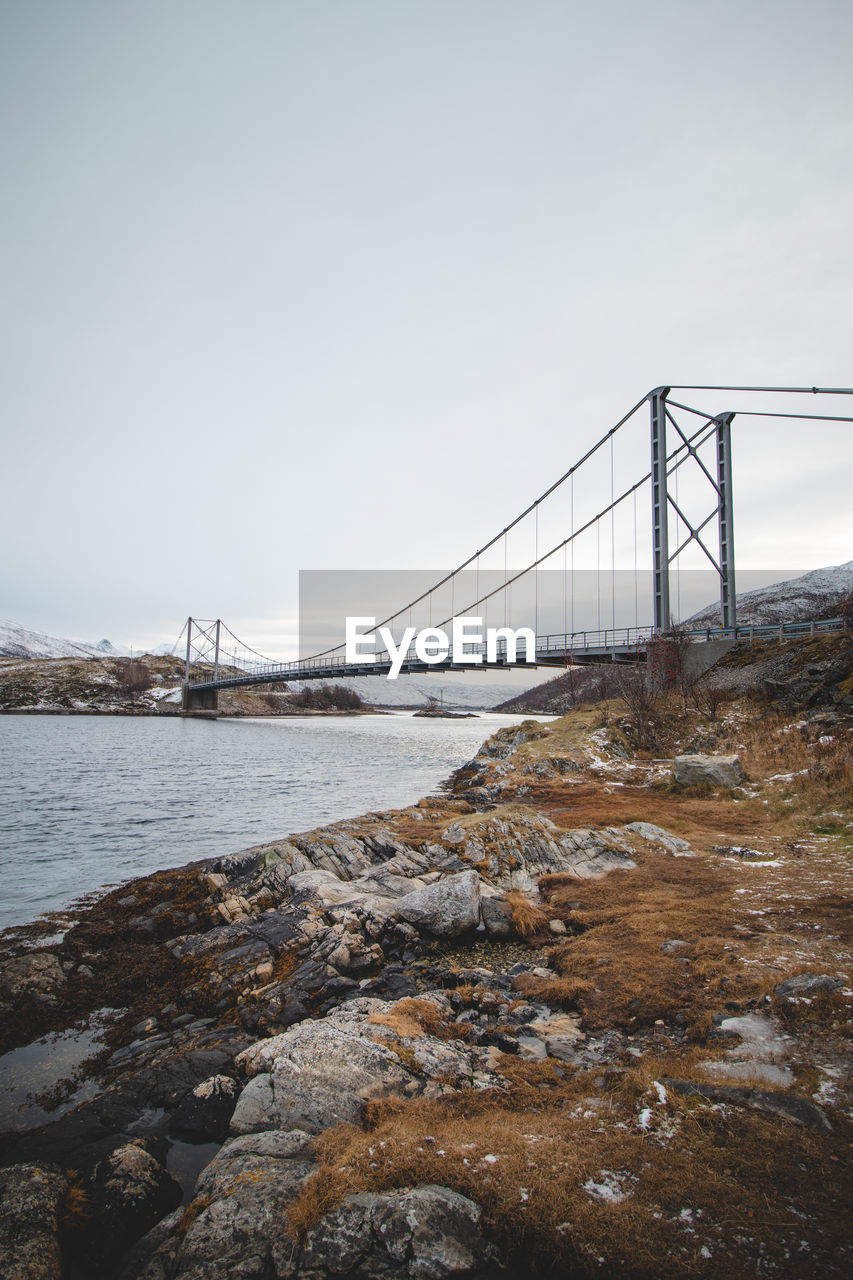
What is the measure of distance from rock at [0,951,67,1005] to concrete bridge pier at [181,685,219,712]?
114207mm

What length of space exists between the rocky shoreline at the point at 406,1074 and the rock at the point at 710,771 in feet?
23.1

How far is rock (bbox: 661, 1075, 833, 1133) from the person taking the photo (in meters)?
4.15

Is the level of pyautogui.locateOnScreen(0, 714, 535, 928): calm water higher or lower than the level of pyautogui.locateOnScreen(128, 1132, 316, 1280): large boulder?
lower

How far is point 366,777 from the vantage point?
119 ft

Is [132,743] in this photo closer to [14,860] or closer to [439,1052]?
[14,860]

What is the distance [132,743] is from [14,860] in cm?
4277

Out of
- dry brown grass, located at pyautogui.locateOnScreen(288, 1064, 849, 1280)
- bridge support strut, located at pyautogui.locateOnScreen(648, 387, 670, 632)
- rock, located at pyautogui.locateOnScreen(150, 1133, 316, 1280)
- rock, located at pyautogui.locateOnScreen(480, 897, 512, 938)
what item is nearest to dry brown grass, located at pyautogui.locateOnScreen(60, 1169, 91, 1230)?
rock, located at pyautogui.locateOnScreen(150, 1133, 316, 1280)

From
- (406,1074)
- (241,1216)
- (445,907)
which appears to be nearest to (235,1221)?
(241,1216)

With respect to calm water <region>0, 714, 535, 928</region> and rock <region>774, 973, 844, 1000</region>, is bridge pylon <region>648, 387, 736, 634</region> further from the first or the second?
rock <region>774, 973, 844, 1000</region>

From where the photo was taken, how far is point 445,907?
10.2m

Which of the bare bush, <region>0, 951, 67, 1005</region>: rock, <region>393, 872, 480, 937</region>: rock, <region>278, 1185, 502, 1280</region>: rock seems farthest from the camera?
the bare bush

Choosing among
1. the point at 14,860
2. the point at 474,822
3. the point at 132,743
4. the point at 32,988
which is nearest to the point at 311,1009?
the point at 32,988

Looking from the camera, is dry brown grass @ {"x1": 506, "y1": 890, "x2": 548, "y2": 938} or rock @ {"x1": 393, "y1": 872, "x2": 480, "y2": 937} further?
rock @ {"x1": 393, "y1": 872, "x2": 480, "y2": 937}

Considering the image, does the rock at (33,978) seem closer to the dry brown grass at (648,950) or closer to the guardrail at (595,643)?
the dry brown grass at (648,950)
